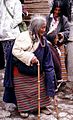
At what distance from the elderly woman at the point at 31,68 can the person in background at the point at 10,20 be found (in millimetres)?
1838

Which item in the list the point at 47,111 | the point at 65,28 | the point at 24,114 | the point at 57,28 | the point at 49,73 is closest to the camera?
the point at 49,73

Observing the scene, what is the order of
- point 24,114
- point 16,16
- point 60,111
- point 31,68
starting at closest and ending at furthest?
point 31,68 → point 24,114 → point 60,111 → point 16,16

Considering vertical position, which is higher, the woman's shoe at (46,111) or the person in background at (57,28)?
the person in background at (57,28)

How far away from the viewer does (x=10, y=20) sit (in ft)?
24.7

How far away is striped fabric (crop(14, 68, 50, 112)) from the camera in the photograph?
5.80 metres

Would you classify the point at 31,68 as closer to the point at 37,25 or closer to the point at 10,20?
the point at 37,25

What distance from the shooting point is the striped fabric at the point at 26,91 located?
5.80 m

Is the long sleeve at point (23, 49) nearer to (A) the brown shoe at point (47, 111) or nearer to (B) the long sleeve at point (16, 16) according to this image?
(A) the brown shoe at point (47, 111)

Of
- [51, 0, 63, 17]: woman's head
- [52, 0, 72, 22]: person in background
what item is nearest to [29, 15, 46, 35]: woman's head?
[51, 0, 63, 17]: woman's head

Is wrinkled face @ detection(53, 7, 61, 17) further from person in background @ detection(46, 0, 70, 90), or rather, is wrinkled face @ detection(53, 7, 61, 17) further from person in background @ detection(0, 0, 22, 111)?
person in background @ detection(0, 0, 22, 111)

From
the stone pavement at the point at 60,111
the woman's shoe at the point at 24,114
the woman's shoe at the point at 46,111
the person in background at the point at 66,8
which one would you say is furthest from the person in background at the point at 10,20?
the woman's shoe at the point at 24,114

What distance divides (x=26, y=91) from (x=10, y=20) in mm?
2183

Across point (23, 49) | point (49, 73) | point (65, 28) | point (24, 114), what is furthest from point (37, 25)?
point (65, 28)

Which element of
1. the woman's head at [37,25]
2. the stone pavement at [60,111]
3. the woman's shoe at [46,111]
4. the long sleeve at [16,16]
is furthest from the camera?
the long sleeve at [16,16]
